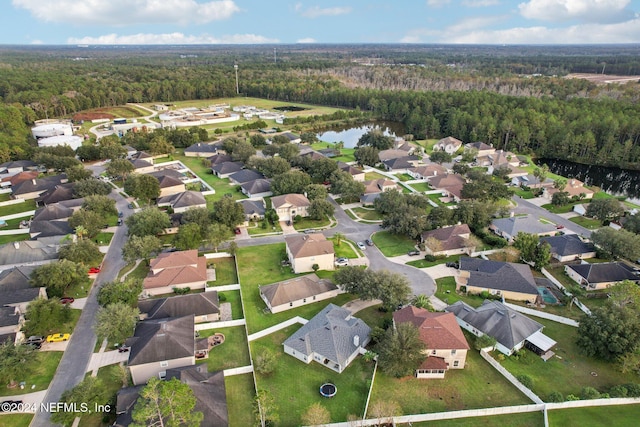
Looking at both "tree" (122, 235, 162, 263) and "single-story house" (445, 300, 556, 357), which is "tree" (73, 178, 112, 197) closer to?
"tree" (122, 235, 162, 263)

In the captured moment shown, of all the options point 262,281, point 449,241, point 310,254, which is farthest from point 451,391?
point 449,241

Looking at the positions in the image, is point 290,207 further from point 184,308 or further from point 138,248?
point 184,308

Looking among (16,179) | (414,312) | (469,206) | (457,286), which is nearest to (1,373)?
(414,312)

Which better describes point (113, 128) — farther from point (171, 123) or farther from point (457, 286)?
point (457, 286)

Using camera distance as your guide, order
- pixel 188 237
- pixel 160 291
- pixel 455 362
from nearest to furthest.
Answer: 1. pixel 455 362
2. pixel 160 291
3. pixel 188 237

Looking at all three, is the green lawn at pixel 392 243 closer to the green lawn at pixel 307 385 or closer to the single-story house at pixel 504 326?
the single-story house at pixel 504 326
